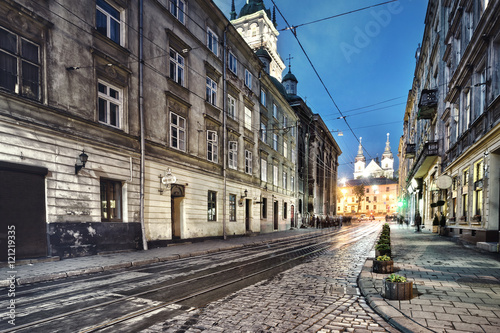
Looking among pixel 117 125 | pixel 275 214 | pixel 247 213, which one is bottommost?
pixel 275 214

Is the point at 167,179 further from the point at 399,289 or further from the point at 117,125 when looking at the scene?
the point at 399,289

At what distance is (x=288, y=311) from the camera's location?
462cm

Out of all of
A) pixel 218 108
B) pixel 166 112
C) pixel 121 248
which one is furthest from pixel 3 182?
pixel 218 108

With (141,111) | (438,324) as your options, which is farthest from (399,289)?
(141,111)

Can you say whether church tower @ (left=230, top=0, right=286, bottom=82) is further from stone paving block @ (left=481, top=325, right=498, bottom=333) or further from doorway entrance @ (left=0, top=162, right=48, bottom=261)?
stone paving block @ (left=481, top=325, right=498, bottom=333)

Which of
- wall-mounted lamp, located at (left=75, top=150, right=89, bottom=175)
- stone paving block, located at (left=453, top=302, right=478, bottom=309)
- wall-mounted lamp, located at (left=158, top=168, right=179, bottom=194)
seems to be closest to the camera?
stone paving block, located at (left=453, top=302, right=478, bottom=309)

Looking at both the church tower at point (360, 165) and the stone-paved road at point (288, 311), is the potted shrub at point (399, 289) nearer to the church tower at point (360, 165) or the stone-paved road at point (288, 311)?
the stone-paved road at point (288, 311)

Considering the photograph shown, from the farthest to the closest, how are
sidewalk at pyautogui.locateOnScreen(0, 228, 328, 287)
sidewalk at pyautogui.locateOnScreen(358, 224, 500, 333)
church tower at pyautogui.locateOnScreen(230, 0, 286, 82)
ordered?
church tower at pyautogui.locateOnScreen(230, 0, 286, 82)
sidewalk at pyautogui.locateOnScreen(0, 228, 328, 287)
sidewalk at pyautogui.locateOnScreen(358, 224, 500, 333)

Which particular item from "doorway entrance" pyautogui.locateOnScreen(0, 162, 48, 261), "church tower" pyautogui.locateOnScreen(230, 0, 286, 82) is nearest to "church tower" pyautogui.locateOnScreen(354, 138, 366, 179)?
"church tower" pyautogui.locateOnScreen(230, 0, 286, 82)

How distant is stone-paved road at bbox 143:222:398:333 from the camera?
3963 millimetres

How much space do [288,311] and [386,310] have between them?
1.54 metres

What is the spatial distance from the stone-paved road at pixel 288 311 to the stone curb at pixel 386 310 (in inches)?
4.0

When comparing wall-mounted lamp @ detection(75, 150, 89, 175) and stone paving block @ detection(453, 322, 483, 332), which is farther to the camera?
wall-mounted lamp @ detection(75, 150, 89, 175)

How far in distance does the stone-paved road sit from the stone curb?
101 mm
